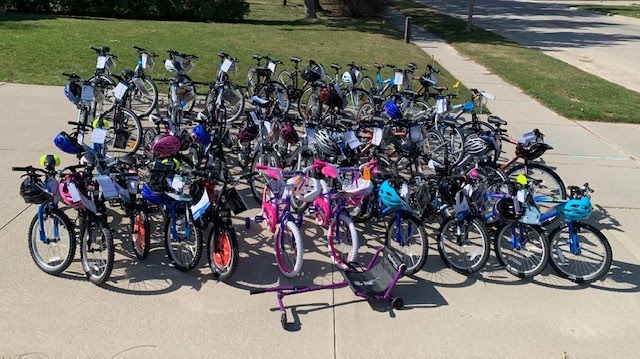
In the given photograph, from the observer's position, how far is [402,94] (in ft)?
27.2

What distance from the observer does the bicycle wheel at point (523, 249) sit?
14.9ft

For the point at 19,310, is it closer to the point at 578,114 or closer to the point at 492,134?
the point at 492,134

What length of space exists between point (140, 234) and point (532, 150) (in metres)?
3.83

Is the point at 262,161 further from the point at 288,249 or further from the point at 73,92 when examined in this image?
the point at 73,92

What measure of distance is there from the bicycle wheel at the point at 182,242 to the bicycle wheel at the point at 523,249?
2498 mm

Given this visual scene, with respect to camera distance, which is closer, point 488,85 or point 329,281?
point 329,281

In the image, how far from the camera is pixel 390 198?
4.47m

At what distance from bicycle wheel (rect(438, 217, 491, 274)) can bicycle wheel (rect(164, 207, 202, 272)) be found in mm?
2024

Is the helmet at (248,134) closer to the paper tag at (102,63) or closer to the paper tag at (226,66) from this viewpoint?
the paper tag at (226,66)

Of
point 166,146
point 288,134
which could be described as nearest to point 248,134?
point 288,134

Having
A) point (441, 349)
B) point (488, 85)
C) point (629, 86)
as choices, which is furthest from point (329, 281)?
point (629, 86)

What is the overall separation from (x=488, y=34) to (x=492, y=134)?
17.6 meters

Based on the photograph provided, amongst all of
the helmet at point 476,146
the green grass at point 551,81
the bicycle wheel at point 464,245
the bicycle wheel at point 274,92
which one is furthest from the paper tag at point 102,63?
the green grass at point 551,81

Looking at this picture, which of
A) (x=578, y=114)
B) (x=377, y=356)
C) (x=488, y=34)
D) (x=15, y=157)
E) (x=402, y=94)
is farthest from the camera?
(x=488, y=34)
